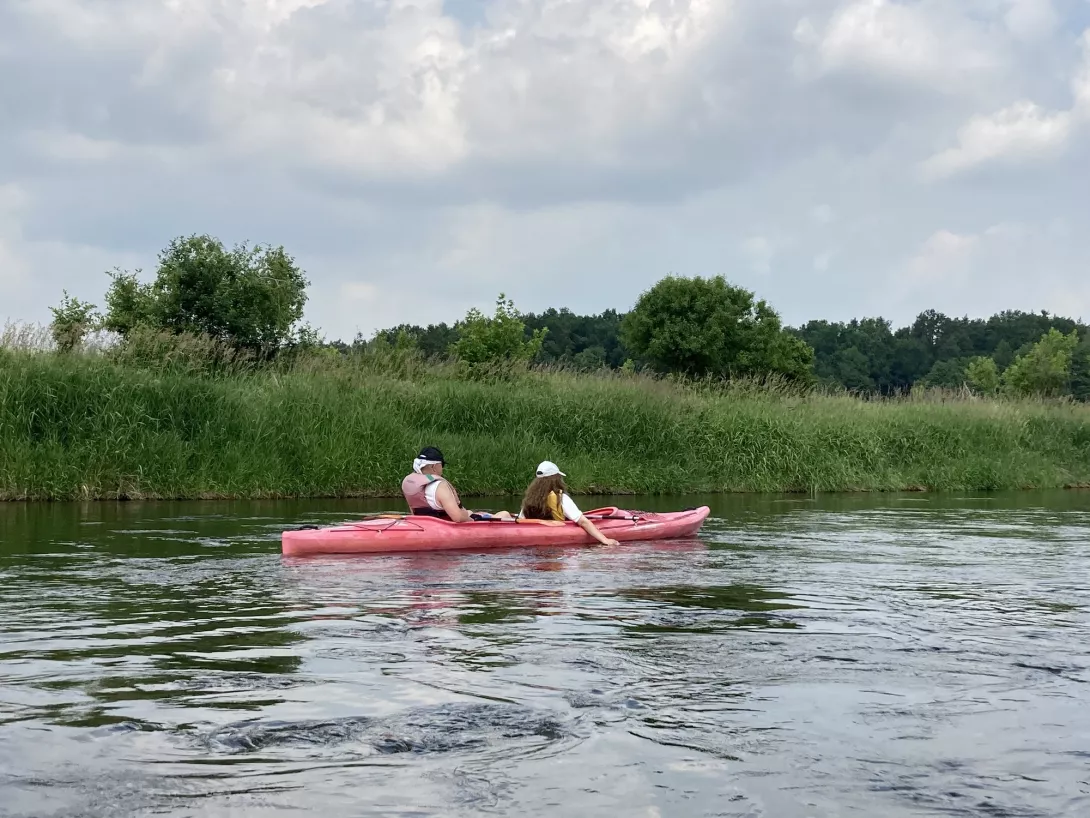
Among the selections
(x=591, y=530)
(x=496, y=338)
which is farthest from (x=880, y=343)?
(x=591, y=530)

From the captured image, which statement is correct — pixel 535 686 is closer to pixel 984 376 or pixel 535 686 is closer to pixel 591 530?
pixel 591 530

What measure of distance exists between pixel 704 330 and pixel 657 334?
198cm

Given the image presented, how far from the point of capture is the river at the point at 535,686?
13.0 feet

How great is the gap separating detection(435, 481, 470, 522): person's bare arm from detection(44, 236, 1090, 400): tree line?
28.3 feet

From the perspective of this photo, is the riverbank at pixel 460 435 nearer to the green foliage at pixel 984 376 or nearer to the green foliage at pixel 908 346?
the green foliage at pixel 984 376

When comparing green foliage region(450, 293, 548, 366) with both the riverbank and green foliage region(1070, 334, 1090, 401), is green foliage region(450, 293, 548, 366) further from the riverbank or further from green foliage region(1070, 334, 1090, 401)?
green foliage region(1070, 334, 1090, 401)

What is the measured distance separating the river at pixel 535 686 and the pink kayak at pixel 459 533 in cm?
36

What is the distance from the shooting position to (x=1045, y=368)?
50.0m

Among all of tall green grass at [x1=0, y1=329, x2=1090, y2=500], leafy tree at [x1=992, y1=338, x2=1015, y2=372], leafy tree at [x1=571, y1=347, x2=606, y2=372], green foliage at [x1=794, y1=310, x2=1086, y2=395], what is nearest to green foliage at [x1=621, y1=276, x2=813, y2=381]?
tall green grass at [x1=0, y1=329, x2=1090, y2=500]

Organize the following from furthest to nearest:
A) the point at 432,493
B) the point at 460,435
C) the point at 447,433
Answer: the point at 460,435
the point at 447,433
the point at 432,493

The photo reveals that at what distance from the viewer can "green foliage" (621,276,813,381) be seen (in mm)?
48406

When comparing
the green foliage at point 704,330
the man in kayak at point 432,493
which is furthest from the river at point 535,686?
the green foliage at point 704,330

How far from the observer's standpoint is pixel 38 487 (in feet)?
49.6

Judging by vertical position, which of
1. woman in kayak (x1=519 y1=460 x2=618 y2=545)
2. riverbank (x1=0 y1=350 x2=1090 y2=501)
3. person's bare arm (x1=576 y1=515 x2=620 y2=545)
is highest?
riverbank (x1=0 y1=350 x2=1090 y2=501)
